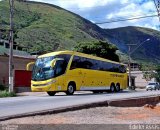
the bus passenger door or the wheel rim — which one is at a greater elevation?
the bus passenger door

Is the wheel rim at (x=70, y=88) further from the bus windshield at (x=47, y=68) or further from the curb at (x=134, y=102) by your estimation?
the curb at (x=134, y=102)

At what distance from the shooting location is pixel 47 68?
101 ft

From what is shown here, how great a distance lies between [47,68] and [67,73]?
1.61 meters

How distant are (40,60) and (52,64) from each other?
1.63 m

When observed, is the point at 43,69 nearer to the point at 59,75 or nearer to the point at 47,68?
the point at 47,68

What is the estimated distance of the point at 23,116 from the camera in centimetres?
1257

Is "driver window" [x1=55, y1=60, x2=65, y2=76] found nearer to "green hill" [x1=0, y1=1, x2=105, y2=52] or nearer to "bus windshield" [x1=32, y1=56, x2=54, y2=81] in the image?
"bus windshield" [x1=32, y1=56, x2=54, y2=81]

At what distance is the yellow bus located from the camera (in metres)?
30.4

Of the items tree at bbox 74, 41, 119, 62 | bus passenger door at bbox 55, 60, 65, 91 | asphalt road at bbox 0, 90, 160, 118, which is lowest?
asphalt road at bbox 0, 90, 160, 118

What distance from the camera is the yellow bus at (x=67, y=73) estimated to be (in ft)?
99.9

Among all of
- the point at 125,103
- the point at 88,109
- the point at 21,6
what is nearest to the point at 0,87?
the point at 125,103

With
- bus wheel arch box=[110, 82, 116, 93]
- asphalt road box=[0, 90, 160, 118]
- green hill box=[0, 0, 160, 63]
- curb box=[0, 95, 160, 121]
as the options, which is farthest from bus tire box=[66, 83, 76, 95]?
green hill box=[0, 0, 160, 63]

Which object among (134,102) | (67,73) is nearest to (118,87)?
(67,73)

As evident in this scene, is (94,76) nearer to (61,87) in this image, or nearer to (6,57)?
(61,87)
